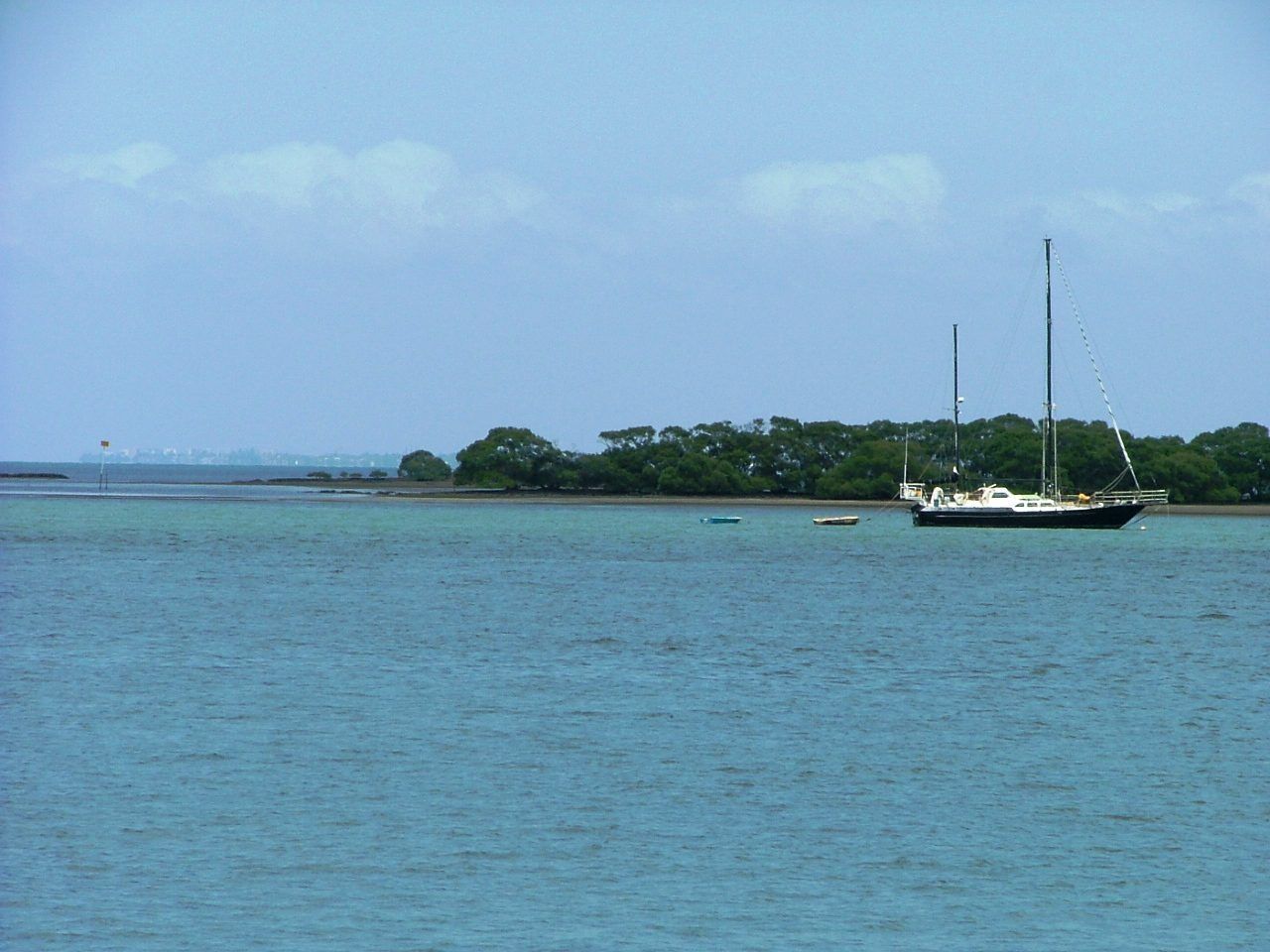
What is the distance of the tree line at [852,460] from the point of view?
15838cm

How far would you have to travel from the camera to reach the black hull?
4188 inches

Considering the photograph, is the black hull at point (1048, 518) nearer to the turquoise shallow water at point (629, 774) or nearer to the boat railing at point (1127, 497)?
the boat railing at point (1127, 497)

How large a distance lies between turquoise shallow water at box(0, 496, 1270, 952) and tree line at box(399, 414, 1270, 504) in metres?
105

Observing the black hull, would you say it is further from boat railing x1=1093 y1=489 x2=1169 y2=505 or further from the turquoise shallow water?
the turquoise shallow water

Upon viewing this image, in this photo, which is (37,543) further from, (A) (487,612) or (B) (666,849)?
(B) (666,849)

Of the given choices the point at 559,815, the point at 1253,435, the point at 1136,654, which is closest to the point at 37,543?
the point at 1136,654

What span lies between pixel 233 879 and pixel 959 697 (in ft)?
57.5

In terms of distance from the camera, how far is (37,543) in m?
90.3

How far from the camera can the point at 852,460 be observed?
176125 millimetres

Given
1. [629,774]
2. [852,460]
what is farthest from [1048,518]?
[629,774]

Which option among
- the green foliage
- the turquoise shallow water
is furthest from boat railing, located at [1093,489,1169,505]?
the green foliage

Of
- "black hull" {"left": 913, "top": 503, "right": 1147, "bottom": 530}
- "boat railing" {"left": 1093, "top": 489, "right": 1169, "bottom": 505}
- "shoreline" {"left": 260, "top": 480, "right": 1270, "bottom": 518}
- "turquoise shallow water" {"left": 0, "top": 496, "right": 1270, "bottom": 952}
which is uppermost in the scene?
"boat railing" {"left": 1093, "top": 489, "right": 1169, "bottom": 505}

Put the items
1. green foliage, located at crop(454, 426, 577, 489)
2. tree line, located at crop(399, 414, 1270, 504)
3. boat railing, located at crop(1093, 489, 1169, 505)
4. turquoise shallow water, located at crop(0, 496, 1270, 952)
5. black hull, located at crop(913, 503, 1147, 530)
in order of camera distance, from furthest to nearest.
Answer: green foliage, located at crop(454, 426, 577, 489) < tree line, located at crop(399, 414, 1270, 504) < boat railing, located at crop(1093, 489, 1169, 505) < black hull, located at crop(913, 503, 1147, 530) < turquoise shallow water, located at crop(0, 496, 1270, 952)

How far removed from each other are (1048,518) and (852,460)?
69.2m
